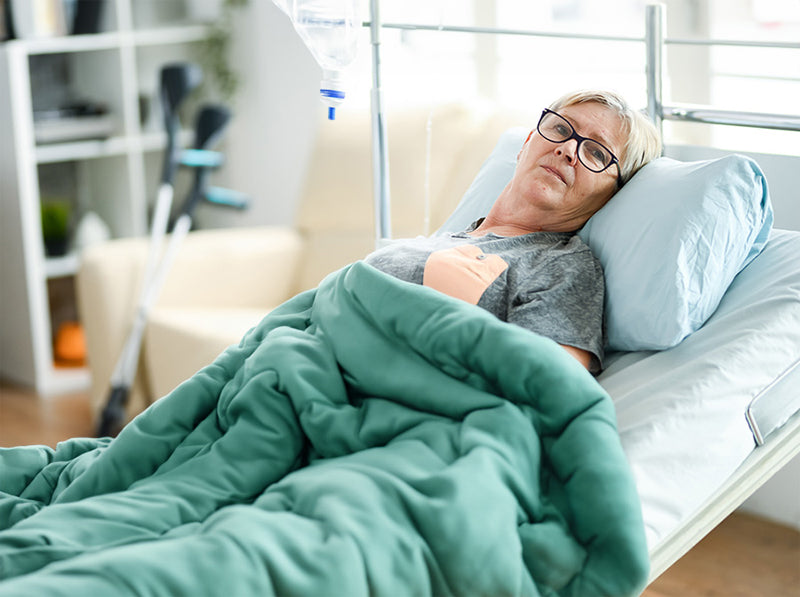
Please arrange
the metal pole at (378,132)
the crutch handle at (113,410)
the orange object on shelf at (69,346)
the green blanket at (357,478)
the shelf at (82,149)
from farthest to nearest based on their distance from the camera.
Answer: the orange object on shelf at (69,346) → the shelf at (82,149) → the crutch handle at (113,410) → the metal pole at (378,132) → the green blanket at (357,478)

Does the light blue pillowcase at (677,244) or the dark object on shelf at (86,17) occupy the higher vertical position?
the dark object on shelf at (86,17)

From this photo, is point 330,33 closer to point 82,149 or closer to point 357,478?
point 357,478

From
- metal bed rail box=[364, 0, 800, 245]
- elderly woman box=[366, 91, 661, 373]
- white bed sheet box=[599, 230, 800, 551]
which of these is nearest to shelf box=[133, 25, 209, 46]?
metal bed rail box=[364, 0, 800, 245]

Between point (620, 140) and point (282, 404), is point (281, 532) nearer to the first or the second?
point (282, 404)

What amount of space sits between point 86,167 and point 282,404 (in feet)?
8.84

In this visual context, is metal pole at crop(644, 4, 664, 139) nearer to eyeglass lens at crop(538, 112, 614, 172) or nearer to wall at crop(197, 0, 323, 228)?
eyeglass lens at crop(538, 112, 614, 172)

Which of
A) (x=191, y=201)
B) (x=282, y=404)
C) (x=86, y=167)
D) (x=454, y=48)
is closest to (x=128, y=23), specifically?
(x=86, y=167)

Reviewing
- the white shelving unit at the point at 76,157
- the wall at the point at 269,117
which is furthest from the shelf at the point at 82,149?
the wall at the point at 269,117

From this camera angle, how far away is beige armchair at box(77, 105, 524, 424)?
2703 millimetres

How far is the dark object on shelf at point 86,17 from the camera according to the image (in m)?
3.47

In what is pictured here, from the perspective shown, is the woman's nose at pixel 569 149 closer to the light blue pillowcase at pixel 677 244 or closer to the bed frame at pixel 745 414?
the light blue pillowcase at pixel 677 244

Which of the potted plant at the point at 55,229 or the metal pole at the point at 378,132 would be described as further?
the potted plant at the point at 55,229

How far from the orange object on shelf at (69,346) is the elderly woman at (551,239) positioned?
216cm

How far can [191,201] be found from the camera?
3.05 metres
